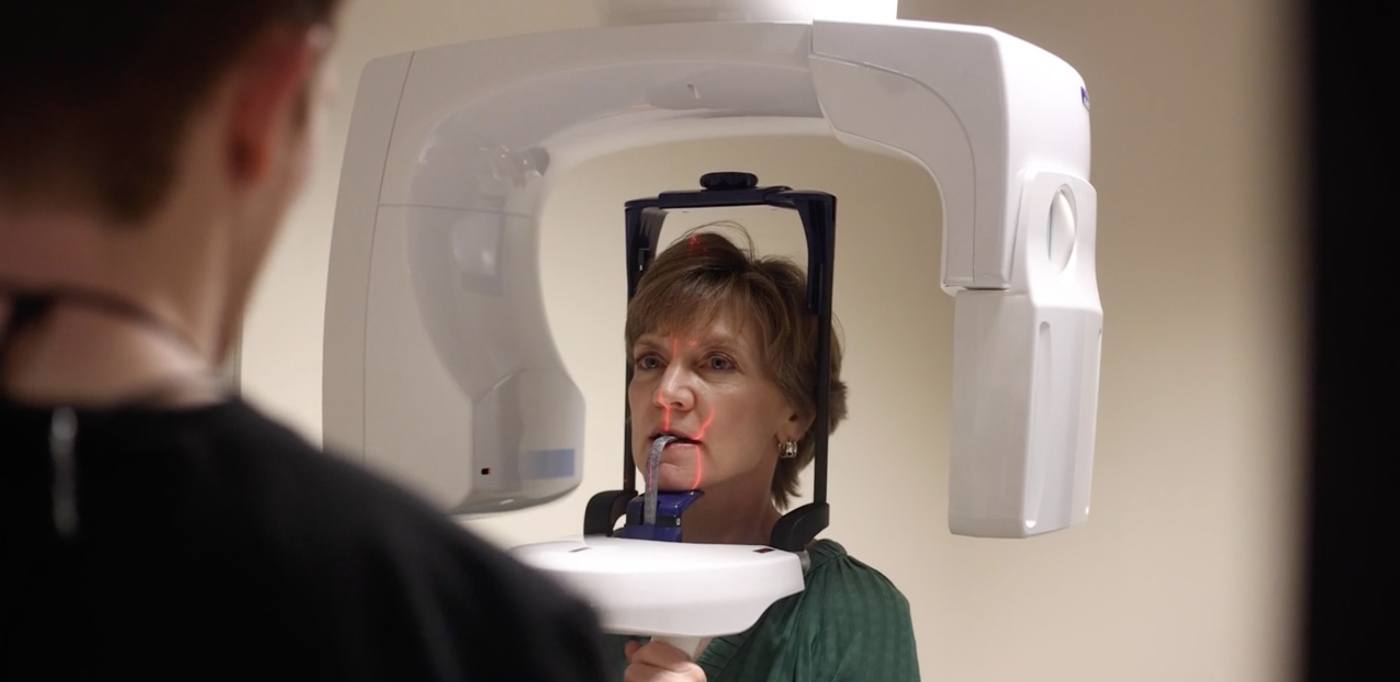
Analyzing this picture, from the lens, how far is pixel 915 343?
10.1 feet

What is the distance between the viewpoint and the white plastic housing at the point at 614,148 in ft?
4.72

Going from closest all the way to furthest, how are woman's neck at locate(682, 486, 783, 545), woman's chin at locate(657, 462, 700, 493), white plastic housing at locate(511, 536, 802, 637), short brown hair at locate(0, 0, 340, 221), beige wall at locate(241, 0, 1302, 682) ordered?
short brown hair at locate(0, 0, 340, 221) < white plastic housing at locate(511, 536, 802, 637) < woman's chin at locate(657, 462, 700, 493) < woman's neck at locate(682, 486, 783, 545) < beige wall at locate(241, 0, 1302, 682)

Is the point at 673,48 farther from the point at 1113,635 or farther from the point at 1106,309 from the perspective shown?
the point at 1113,635

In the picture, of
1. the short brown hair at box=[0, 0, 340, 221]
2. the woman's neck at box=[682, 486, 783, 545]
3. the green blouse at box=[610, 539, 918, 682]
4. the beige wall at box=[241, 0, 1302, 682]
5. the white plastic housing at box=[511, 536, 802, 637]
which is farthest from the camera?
the beige wall at box=[241, 0, 1302, 682]

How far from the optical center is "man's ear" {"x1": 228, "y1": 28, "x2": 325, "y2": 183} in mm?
531

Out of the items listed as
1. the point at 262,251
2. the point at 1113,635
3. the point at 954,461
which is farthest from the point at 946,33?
the point at 1113,635

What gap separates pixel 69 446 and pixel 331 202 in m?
1.89

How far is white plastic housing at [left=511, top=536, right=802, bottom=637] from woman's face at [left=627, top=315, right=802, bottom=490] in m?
0.21

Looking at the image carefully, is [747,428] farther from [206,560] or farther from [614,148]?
[206,560]

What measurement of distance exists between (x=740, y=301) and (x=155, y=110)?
1.27 meters

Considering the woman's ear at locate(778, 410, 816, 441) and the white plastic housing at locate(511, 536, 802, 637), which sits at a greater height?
the woman's ear at locate(778, 410, 816, 441)

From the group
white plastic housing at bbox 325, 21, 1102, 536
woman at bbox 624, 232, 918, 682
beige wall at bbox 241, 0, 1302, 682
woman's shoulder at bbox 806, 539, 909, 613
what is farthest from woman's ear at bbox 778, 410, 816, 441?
beige wall at bbox 241, 0, 1302, 682

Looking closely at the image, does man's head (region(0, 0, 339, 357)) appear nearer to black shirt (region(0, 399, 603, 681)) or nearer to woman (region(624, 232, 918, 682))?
black shirt (region(0, 399, 603, 681))

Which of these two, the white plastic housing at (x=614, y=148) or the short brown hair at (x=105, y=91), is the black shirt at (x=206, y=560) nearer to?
the short brown hair at (x=105, y=91)
